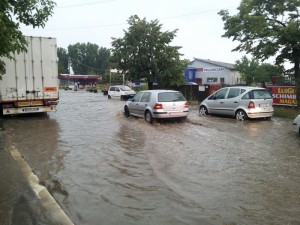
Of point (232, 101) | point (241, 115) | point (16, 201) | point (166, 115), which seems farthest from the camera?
point (232, 101)

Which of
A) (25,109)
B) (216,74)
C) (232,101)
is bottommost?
(25,109)

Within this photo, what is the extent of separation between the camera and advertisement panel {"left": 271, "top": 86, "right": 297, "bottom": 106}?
1817cm

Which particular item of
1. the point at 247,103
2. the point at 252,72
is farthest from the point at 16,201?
the point at 252,72

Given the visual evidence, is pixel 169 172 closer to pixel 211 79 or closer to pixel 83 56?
pixel 211 79

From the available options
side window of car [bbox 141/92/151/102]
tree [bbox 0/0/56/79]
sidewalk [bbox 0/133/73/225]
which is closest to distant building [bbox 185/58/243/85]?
side window of car [bbox 141/92/151/102]

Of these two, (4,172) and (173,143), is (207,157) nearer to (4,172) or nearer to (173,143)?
(173,143)

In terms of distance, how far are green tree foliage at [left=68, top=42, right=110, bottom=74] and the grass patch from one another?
130 m

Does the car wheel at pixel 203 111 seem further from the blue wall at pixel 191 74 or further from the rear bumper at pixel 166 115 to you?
the blue wall at pixel 191 74

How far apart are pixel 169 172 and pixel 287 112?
12122 millimetres

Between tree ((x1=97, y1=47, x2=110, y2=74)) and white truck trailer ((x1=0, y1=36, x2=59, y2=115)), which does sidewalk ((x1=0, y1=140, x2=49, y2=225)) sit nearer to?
white truck trailer ((x1=0, y1=36, x2=59, y2=115))

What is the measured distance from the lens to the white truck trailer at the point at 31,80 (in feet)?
50.4

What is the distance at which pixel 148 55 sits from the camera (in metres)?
33.5

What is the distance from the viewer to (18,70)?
15.5 m

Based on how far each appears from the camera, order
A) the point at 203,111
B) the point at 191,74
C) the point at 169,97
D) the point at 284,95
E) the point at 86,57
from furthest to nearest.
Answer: the point at 86,57
the point at 191,74
the point at 284,95
the point at 203,111
the point at 169,97
